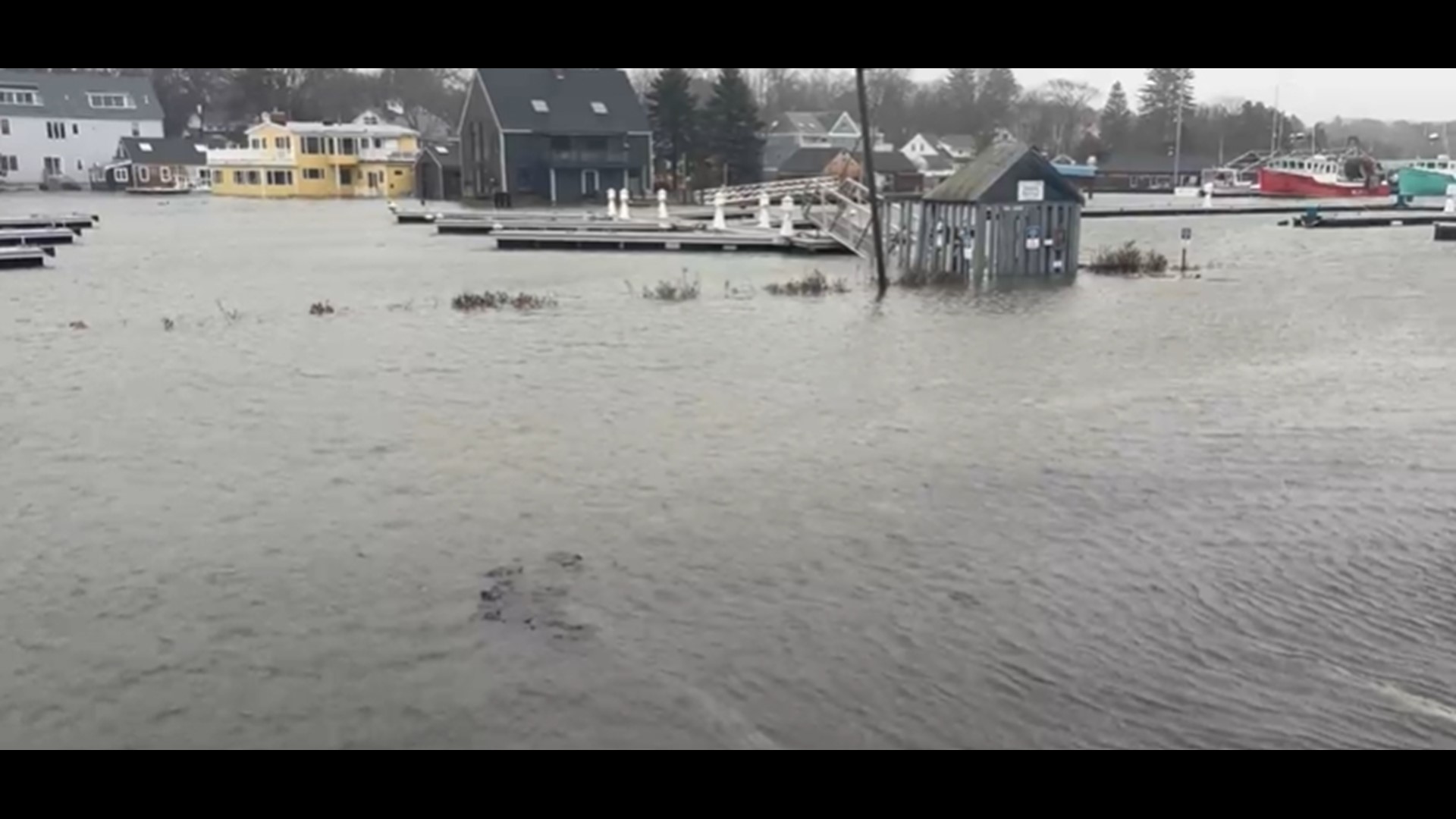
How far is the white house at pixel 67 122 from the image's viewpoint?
85000 millimetres

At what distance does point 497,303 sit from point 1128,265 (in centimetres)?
1524

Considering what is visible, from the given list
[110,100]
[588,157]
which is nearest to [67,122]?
[110,100]

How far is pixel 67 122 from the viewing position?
8838 centimetres

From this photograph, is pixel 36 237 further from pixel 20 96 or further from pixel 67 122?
pixel 67 122

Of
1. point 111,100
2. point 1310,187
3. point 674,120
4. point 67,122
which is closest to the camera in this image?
point 674,120

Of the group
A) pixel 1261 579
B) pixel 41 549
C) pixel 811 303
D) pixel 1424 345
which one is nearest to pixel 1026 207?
pixel 811 303

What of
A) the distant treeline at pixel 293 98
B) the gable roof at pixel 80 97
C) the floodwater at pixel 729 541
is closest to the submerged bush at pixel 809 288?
the floodwater at pixel 729 541

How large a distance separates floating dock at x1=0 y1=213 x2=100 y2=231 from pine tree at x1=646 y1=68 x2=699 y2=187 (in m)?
31.0

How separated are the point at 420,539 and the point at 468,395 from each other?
5654mm

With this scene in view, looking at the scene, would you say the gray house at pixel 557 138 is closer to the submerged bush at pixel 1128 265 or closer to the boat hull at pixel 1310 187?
the submerged bush at pixel 1128 265

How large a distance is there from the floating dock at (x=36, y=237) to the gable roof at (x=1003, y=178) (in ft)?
82.6

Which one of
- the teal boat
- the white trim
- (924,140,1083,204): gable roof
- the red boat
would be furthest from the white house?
the teal boat

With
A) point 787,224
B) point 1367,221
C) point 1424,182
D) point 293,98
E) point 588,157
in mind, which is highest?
point 293,98
